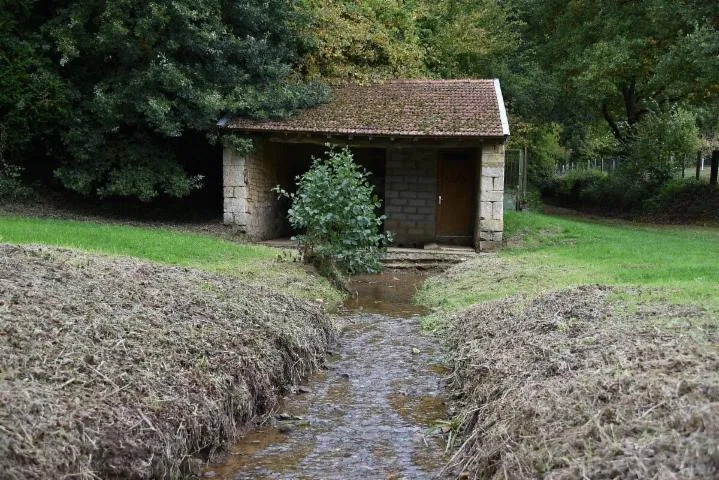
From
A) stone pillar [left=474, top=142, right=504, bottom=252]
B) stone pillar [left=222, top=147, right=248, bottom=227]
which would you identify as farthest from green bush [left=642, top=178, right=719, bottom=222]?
stone pillar [left=222, top=147, right=248, bottom=227]

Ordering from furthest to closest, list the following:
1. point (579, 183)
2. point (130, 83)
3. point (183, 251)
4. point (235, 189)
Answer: point (579, 183)
point (235, 189)
point (130, 83)
point (183, 251)

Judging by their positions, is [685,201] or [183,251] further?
[685,201]

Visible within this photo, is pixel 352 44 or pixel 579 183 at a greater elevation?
pixel 352 44

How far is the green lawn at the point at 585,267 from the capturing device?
719 centimetres

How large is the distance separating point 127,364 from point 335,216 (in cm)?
662

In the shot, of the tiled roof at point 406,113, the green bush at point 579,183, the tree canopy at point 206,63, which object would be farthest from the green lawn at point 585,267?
the green bush at point 579,183

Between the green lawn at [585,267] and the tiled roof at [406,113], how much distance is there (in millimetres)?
2858

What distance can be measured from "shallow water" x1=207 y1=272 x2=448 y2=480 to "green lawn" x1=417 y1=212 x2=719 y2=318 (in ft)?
6.88

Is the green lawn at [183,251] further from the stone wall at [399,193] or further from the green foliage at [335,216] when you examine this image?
the stone wall at [399,193]

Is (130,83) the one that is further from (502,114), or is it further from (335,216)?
(502,114)

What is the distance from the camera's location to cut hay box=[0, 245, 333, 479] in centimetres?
352

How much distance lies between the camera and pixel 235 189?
52.8 ft

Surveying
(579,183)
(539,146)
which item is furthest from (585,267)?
(579,183)

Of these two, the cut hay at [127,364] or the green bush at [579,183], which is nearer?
the cut hay at [127,364]
